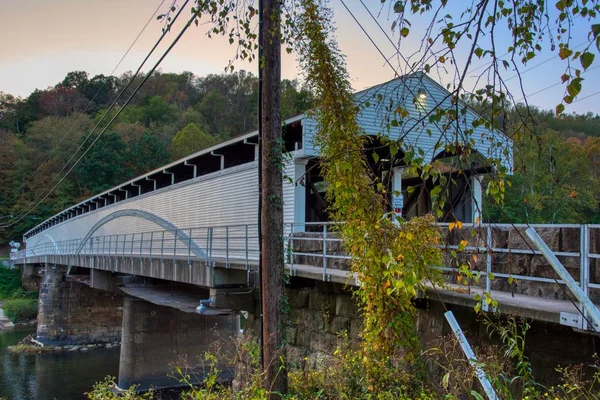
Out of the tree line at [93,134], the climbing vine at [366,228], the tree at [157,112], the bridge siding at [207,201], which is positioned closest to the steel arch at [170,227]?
the bridge siding at [207,201]

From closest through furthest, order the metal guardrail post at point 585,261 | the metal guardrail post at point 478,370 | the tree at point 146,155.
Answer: the metal guardrail post at point 478,370 → the metal guardrail post at point 585,261 → the tree at point 146,155

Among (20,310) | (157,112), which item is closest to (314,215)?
(20,310)

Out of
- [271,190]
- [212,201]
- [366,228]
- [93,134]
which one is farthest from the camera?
[93,134]

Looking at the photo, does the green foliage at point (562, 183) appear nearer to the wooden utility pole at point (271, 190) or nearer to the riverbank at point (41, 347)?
the riverbank at point (41, 347)

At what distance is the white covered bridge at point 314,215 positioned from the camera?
4.64m

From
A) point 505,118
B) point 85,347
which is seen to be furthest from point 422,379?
point 85,347

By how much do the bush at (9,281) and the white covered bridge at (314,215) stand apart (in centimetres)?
2243

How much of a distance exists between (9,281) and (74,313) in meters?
20.9

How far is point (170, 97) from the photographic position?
10756 cm

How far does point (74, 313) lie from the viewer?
33906 mm

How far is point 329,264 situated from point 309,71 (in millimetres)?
4133

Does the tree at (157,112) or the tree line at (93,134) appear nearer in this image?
the tree line at (93,134)

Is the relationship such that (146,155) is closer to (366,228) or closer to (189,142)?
(189,142)

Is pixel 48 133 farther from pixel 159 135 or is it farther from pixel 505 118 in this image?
pixel 505 118
